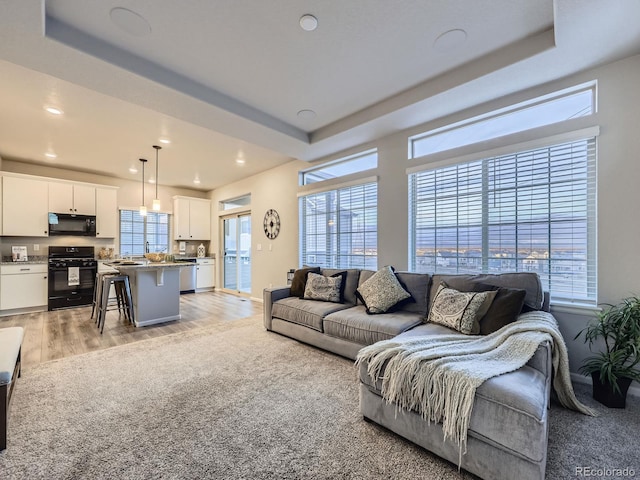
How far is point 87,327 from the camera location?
13.2 feet

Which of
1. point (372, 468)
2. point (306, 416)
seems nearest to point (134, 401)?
point (306, 416)

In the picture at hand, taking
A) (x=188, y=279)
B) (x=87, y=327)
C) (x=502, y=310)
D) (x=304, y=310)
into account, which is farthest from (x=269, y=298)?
(x=188, y=279)

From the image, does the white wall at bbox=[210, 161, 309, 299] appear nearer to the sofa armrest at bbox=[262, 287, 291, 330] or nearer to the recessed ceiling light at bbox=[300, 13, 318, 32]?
the sofa armrest at bbox=[262, 287, 291, 330]

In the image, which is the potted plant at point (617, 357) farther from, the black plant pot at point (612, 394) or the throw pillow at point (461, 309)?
the throw pillow at point (461, 309)

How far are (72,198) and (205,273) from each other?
3.16 metres

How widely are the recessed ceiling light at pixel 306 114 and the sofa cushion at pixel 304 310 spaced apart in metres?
2.37

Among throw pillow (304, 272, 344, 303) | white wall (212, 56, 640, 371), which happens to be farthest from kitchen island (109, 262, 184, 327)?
white wall (212, 56, 640, 371)

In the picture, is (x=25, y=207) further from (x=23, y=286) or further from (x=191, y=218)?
(x=191, y=218)

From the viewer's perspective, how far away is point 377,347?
5.99 ft

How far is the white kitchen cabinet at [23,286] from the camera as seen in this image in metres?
4.69

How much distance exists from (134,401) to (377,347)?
73.4 inches

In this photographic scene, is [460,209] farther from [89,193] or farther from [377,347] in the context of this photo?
[89,193]

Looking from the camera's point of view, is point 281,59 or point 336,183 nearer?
point 281,59

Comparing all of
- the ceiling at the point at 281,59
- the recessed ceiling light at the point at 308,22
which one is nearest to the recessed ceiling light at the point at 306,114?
the ceiling at the point at 281,59
